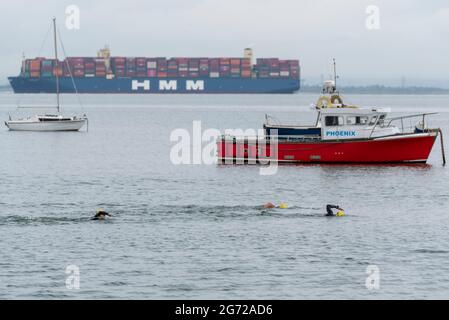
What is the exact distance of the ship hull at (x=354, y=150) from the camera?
2709 inches

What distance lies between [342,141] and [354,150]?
107cm

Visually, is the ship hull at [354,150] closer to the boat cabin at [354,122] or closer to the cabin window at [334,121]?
the boat cabin at [354,122]

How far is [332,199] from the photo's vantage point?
57.4 m

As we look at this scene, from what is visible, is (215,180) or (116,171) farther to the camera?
(116,171)

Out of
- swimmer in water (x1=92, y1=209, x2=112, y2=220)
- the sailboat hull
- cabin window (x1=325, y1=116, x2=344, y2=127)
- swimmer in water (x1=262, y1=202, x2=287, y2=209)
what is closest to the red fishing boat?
cabin window (x1=325, y1=116, x2=344, y2=127)

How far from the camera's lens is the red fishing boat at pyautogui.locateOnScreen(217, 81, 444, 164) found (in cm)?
6812

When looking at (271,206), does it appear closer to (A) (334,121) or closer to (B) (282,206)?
(B) (282,206)

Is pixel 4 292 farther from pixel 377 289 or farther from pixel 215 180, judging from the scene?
pixel 215 180

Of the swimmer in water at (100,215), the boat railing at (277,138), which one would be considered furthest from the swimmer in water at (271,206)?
the boat railing at (277,138)

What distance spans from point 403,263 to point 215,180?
3075 centimetres

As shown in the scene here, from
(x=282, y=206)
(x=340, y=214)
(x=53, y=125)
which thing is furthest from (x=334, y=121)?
(x=53, y=125)

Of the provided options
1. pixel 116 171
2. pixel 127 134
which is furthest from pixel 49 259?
pixel 127 134

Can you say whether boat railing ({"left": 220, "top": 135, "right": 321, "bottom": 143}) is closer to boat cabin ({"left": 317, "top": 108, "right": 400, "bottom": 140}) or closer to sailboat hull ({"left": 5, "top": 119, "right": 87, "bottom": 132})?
boat cabin ({"left": 317, "top": 108, "right": 400, "bottom": 140})

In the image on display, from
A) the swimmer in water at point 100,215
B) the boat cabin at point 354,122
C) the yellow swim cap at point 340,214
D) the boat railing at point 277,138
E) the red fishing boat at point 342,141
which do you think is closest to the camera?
the swimmer in water at point 100,215
